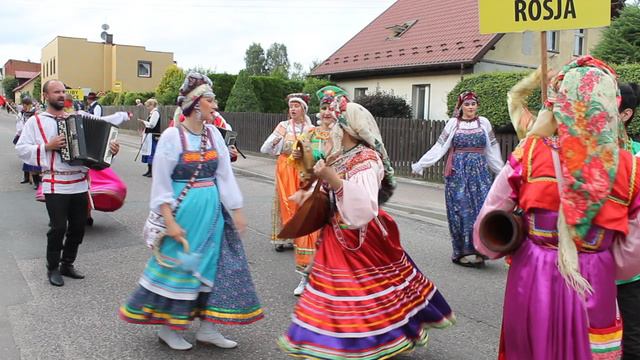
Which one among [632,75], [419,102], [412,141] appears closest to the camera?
[632,75]

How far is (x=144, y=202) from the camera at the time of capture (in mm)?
10539

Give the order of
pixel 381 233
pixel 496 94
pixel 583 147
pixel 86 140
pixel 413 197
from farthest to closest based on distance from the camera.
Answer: pixel 496 94 < pixel 413 197 < pixel 86 140 < pixel 381 233 < pixel 583 147

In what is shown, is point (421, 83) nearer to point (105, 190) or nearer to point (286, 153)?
point (105, 190)

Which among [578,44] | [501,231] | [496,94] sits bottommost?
[501,231]

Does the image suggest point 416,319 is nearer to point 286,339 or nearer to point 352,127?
point 286,339

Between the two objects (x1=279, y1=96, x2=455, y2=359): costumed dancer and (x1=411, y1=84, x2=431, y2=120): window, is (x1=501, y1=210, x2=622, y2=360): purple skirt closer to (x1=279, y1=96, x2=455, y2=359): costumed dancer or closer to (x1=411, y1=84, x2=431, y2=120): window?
(x1=279, y1=96, x2=455, y2=359): costumed dancer

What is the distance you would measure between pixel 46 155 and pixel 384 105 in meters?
14.6

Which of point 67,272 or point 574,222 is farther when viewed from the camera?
point 67,272

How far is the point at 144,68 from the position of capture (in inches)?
2269

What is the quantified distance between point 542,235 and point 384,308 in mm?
1096

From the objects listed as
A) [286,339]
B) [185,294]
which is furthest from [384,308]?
[185,294]

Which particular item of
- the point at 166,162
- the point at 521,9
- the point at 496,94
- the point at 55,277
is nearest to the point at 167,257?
the point at 166,162

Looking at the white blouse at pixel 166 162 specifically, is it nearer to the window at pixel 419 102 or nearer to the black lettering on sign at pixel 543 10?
the black lettering on sign at pixel 543 10

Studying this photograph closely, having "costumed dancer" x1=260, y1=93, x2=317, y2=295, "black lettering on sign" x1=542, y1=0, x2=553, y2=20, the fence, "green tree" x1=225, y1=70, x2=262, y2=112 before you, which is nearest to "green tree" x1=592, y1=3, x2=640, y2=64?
the fence
